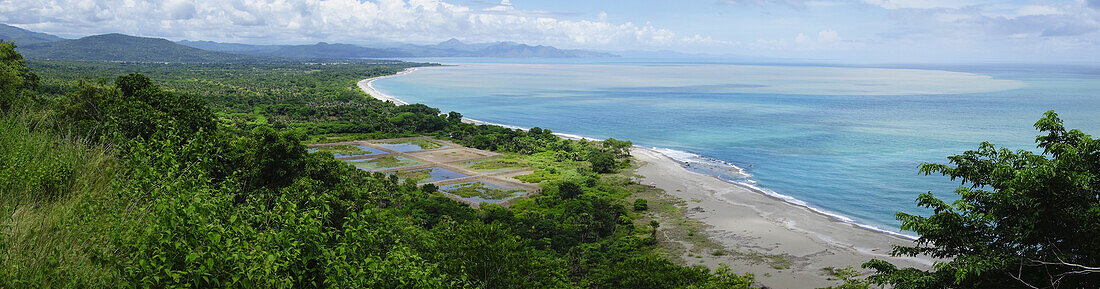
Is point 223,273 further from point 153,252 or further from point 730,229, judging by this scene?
point 730,229

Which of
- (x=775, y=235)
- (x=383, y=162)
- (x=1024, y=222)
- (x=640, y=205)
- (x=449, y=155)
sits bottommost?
(x=383, y=162)

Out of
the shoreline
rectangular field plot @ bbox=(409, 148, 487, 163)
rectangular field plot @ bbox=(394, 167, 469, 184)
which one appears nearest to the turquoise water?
the shoreline

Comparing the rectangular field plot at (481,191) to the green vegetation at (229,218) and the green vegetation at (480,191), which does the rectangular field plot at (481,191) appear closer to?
the green vegetation at (480,191)

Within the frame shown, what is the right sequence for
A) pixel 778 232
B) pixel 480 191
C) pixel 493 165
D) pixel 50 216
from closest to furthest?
pixel 50 216 < pixel 778 232 < pixel 480 191 < pixel 493 165

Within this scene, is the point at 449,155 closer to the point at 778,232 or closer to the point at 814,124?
the point at 778,232

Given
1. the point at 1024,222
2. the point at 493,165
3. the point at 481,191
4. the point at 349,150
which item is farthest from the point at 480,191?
the point at 1024,222

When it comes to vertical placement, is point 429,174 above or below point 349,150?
below

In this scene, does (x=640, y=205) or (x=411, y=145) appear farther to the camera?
(x=411, y=145)

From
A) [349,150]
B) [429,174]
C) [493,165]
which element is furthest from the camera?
[349,150]
